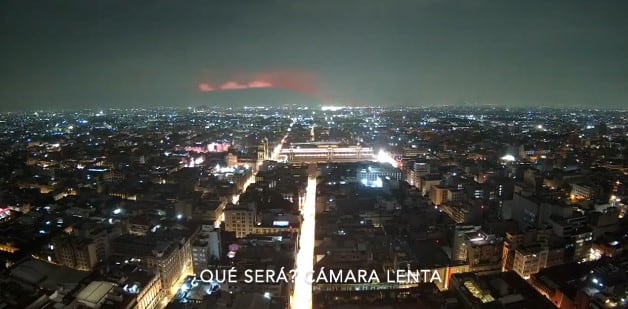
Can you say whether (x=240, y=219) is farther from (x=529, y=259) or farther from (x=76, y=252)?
(x=529, y=259)

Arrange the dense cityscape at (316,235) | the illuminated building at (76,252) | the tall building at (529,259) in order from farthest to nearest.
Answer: the illuminated building at (76,252) → the tall building at (529,259) → the dense cityscape at (316,235)

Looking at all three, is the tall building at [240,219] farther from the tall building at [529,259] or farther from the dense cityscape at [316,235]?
the tall building at [529,259]

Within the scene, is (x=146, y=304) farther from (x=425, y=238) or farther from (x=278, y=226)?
(x=425, y=238)

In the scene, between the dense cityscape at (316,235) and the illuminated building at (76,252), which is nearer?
the dense cityscape at (316,235)

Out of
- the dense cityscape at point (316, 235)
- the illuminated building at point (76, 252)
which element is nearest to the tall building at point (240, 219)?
the dense cityscape at point (316, 235)

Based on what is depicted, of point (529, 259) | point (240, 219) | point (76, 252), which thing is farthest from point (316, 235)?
point (76, 252)

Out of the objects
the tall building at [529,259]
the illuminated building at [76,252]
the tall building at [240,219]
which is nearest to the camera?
the tall building at [529,259]

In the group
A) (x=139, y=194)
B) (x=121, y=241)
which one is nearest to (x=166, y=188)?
(x=139, y=194)

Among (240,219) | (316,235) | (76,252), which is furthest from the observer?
(240,219)

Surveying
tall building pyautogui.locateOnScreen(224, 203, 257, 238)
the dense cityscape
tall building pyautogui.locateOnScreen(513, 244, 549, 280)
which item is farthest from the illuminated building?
tall building pyautogui.locateOnScreen(513, 244, 549, 280)
